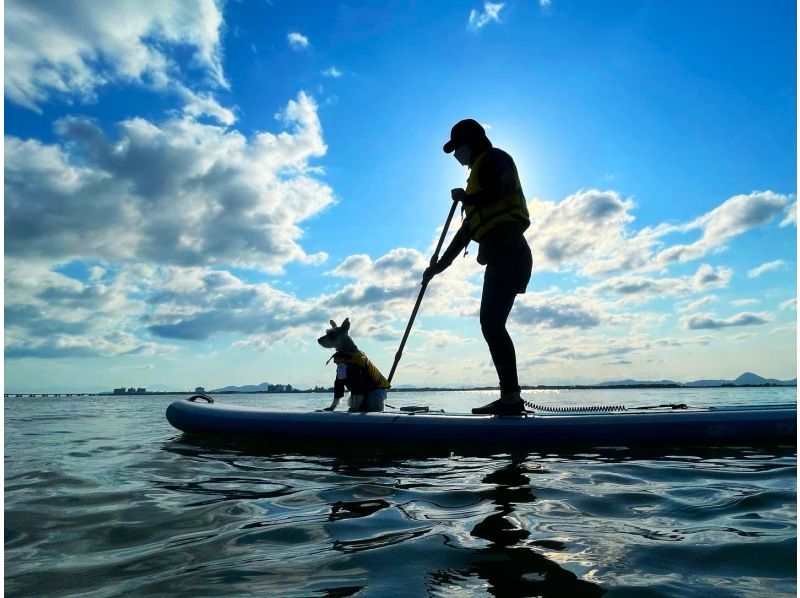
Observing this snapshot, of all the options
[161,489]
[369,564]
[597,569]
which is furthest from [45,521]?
[597,569]

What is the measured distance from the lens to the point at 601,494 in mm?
3711

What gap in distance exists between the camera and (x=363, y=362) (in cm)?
757

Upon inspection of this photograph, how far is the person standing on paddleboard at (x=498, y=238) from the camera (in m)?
6.25

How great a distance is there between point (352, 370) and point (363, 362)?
20 cm

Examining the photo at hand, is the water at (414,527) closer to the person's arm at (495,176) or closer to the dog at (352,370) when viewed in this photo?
the dog at (352,370)

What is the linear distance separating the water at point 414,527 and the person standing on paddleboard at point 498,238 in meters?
1.22

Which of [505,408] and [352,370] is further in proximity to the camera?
[352,370]

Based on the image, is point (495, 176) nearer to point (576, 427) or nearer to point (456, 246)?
point (456, 246)

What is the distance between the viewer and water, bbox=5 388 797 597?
223 cm

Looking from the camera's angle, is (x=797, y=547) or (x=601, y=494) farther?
(x=601, y=494)

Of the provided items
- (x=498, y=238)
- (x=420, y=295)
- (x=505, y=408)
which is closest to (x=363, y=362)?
(x=420, y=295)

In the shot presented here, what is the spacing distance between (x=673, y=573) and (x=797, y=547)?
79cm

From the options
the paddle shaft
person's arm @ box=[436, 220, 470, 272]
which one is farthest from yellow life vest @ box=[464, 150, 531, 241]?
the paddle shaft

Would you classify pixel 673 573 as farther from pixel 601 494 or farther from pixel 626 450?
pixel 626 450
